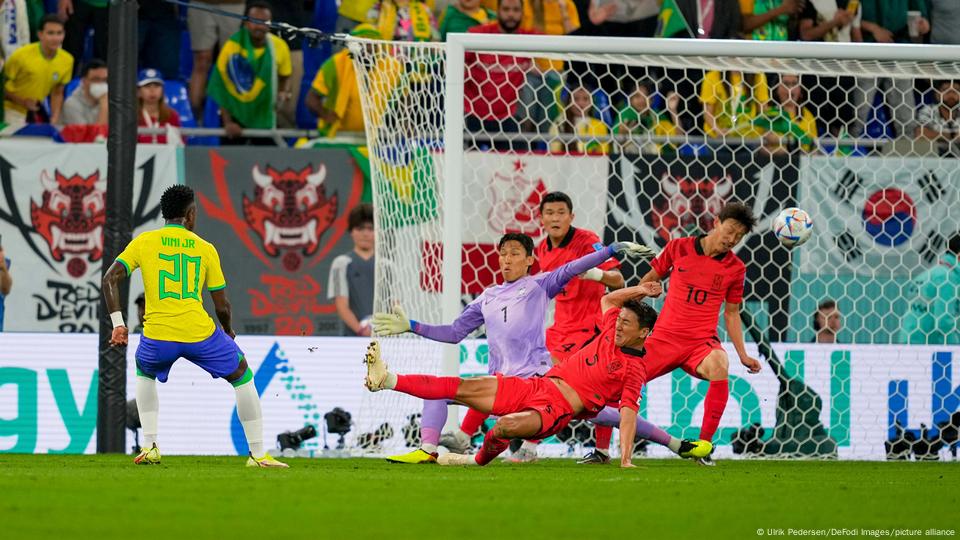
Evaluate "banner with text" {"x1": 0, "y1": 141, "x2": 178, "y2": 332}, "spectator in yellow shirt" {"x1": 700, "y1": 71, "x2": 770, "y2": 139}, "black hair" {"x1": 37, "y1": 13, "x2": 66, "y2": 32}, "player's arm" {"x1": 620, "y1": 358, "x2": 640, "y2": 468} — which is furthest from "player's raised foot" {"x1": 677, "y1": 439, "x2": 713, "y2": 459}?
"black hair" {"x1": 37, "y1": 13, "x2": 66, "y2": 32}

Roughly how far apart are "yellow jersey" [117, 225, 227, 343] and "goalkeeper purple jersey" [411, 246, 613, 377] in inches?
64.7

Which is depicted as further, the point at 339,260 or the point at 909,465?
the point at 339,260

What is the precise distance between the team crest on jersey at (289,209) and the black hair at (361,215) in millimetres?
417

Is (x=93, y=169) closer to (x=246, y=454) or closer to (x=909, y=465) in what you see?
(x=246, y=454)

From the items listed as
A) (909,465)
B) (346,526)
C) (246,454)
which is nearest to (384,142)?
(246,454)

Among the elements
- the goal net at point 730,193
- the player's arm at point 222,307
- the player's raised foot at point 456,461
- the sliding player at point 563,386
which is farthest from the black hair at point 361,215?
the player's arm at point 222,307

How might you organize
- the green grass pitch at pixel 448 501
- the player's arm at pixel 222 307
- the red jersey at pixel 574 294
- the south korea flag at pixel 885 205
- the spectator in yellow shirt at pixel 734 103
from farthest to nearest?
the spectator in yellow shirt at pixel 734 103 < the south korea flag at pixel 885 205 < the red jersey at pixel 574 294 < the player's arm at pixel 222 307 < the green grass pitch at pixel 448 501

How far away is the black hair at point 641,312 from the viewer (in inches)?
381

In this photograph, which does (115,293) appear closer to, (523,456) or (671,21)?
(523,456)

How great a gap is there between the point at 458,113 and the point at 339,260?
3225mm

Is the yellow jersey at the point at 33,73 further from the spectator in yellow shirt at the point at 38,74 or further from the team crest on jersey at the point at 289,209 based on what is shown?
the team crest on jersey at the point at 289,209

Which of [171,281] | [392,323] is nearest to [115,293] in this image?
[171,281]

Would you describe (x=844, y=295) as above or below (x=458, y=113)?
below

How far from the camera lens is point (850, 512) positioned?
6570 millimetres
